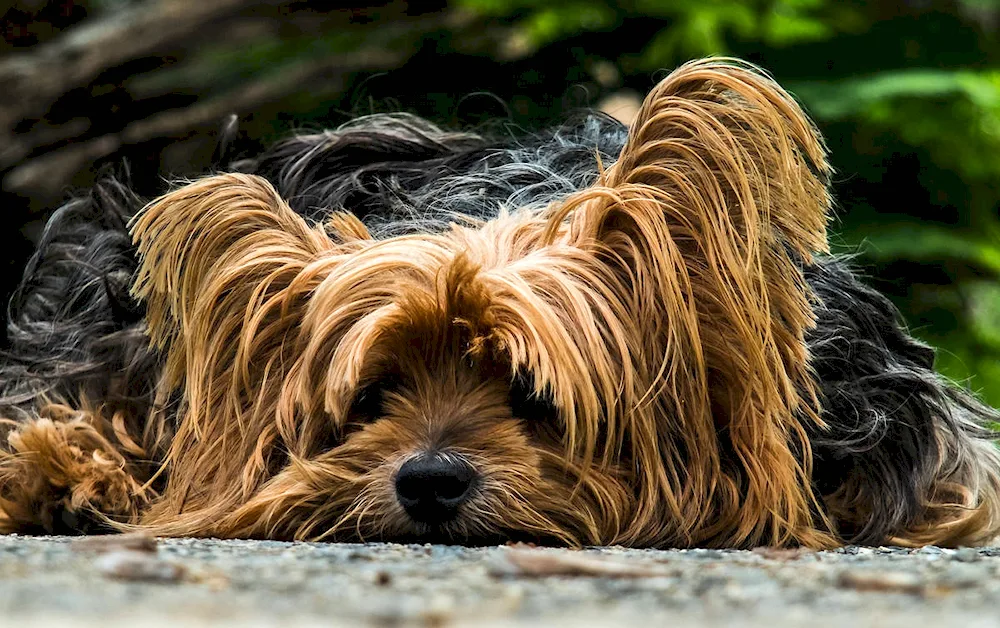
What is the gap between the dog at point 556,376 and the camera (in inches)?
166

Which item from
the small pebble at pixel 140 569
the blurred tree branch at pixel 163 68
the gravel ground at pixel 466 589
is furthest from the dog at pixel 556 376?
the blurred tree branch at pixel 163 68

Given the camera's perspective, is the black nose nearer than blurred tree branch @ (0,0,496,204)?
Yes

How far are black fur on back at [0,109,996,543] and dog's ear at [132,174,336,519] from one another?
0.57 meters

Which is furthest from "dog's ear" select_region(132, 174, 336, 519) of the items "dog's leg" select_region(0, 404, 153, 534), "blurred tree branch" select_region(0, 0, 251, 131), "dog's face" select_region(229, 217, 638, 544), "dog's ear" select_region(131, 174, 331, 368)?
"blurred tree branch" select_region(0, 0, 251, 131)

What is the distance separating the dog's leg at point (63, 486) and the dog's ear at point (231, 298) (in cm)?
46

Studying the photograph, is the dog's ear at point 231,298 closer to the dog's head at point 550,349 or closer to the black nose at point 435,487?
the dog's head at point 550,349

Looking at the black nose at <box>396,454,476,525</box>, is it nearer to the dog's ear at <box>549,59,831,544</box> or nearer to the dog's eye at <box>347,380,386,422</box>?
the dog's eye at <box>347,380,386,422</box>

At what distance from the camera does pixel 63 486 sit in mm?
5223

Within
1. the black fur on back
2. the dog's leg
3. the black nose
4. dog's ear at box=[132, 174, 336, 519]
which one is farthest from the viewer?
the dog's leg

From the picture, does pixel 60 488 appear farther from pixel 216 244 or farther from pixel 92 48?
pixel 92 48

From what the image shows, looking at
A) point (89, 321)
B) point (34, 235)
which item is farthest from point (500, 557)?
point (34, 235)

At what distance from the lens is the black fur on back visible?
16.3 feet

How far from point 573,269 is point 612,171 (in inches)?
13.0

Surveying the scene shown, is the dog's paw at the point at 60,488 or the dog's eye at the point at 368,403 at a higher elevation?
the dog's eye at the point at 368,403
